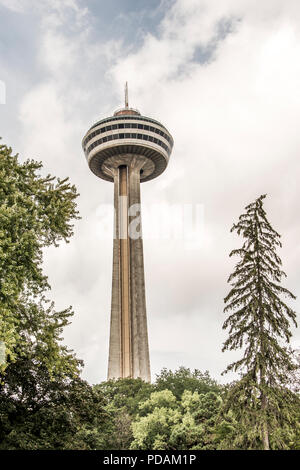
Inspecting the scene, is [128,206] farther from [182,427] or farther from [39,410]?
[39,410]

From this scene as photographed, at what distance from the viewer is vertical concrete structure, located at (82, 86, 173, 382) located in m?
77.4

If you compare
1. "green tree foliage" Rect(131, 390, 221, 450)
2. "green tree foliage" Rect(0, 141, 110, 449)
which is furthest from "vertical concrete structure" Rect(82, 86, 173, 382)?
"green tree foliage" Rect(0, 141, 110, 449)

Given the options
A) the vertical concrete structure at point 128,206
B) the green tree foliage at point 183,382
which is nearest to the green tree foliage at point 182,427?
the green tree foliage at point 183,382

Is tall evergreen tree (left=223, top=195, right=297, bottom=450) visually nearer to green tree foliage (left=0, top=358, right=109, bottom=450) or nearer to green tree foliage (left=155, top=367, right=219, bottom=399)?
green tree foliage (left=0, top=358, right=109, bottom=450)

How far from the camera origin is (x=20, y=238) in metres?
18.6

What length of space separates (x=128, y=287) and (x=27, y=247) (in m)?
63.0

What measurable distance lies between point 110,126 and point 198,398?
60972 mm

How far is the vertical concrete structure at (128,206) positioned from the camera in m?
77.4

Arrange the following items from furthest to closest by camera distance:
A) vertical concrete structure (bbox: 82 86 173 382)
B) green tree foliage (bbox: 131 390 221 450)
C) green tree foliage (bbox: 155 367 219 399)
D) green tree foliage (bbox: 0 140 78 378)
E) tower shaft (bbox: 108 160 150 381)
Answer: vertical concrete structure (bbox: 82 86 173 382) → tower shaft (bbox: 108 160 150 381) → green tree foliage (bbox: 155 367 219 399) → green tree foliage (bbox: 131 390 221 450) → green tree foliage (bbox: 0 140 78 378)

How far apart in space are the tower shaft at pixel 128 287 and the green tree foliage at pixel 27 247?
57324 mm

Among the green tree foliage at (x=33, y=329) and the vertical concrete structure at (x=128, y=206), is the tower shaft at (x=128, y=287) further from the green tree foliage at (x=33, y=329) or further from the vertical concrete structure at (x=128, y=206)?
the green tree foliage at (x=33, y=329)

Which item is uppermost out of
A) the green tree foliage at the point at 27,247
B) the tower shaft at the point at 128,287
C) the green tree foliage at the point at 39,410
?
the tower shaft at the point at 128,287

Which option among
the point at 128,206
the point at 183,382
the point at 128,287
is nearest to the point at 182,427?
the point at 183,382
